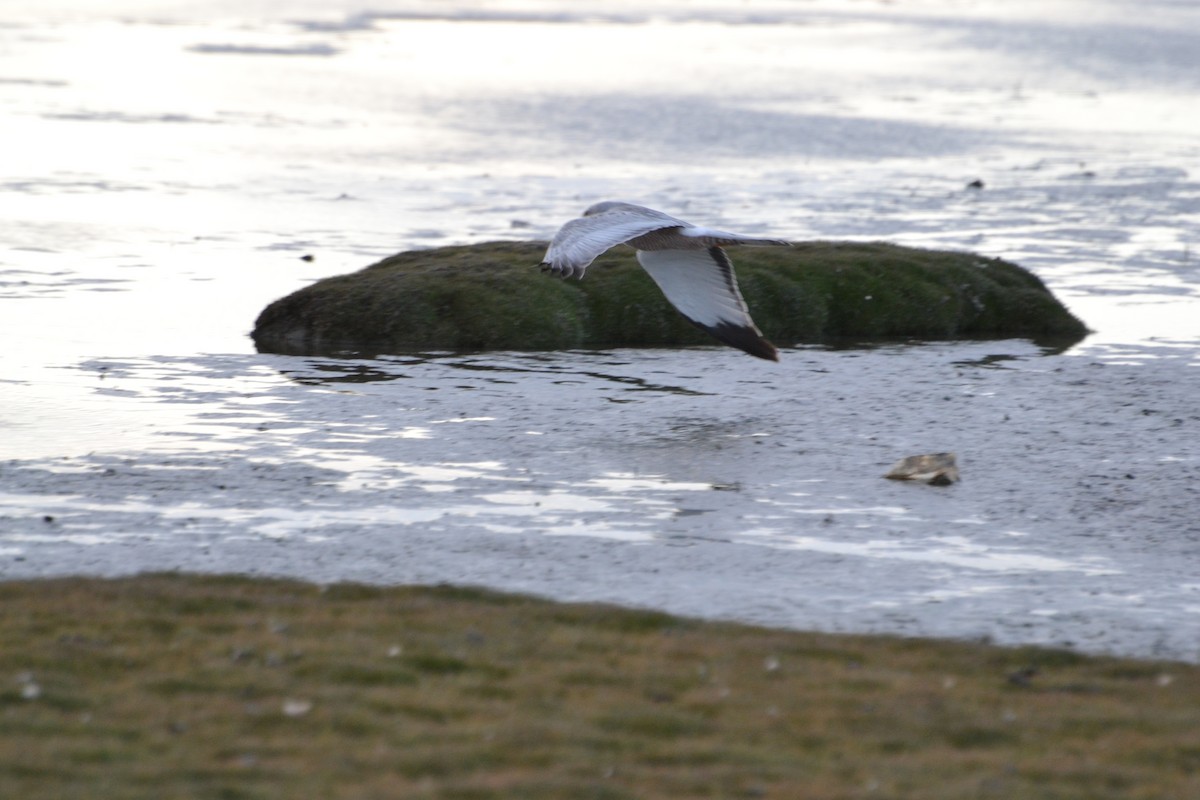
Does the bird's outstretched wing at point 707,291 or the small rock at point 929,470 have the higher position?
the bird's outstretched wing at point 707,291

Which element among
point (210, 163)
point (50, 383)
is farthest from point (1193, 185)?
point (50, 383)

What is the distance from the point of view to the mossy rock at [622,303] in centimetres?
1547

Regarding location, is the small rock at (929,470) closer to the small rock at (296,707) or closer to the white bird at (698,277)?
the white bird at (698,277)

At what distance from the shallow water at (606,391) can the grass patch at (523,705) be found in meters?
0.62

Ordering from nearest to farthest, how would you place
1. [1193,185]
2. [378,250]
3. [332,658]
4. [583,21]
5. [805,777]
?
1. [805,777]
2. [332,658]
3. [378,250]
4. [1193,185]
5. [583,21]

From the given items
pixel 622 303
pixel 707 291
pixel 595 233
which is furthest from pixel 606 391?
pixel 622 303

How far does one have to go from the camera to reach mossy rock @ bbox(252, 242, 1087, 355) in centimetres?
1547

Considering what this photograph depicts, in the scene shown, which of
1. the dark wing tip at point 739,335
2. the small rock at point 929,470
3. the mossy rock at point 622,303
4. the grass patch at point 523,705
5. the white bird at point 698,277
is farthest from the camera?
the mossy rock at point 622,303

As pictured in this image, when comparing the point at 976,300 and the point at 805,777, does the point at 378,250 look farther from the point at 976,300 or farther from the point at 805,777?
the point at 805,777

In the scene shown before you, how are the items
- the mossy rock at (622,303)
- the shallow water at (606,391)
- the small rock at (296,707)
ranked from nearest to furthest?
the small rock at (296,707)
the shallow water at (606,391)
the mossy rock at (622,303)

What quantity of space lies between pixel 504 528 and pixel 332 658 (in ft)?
8.36

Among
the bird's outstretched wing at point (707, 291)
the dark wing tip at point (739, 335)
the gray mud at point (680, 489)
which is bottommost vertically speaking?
the gray mud at point (680, 489)

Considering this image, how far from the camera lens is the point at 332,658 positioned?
7.11 m

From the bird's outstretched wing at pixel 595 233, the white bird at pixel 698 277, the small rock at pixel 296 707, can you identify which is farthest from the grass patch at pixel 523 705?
the white bird at pixel 698 277
